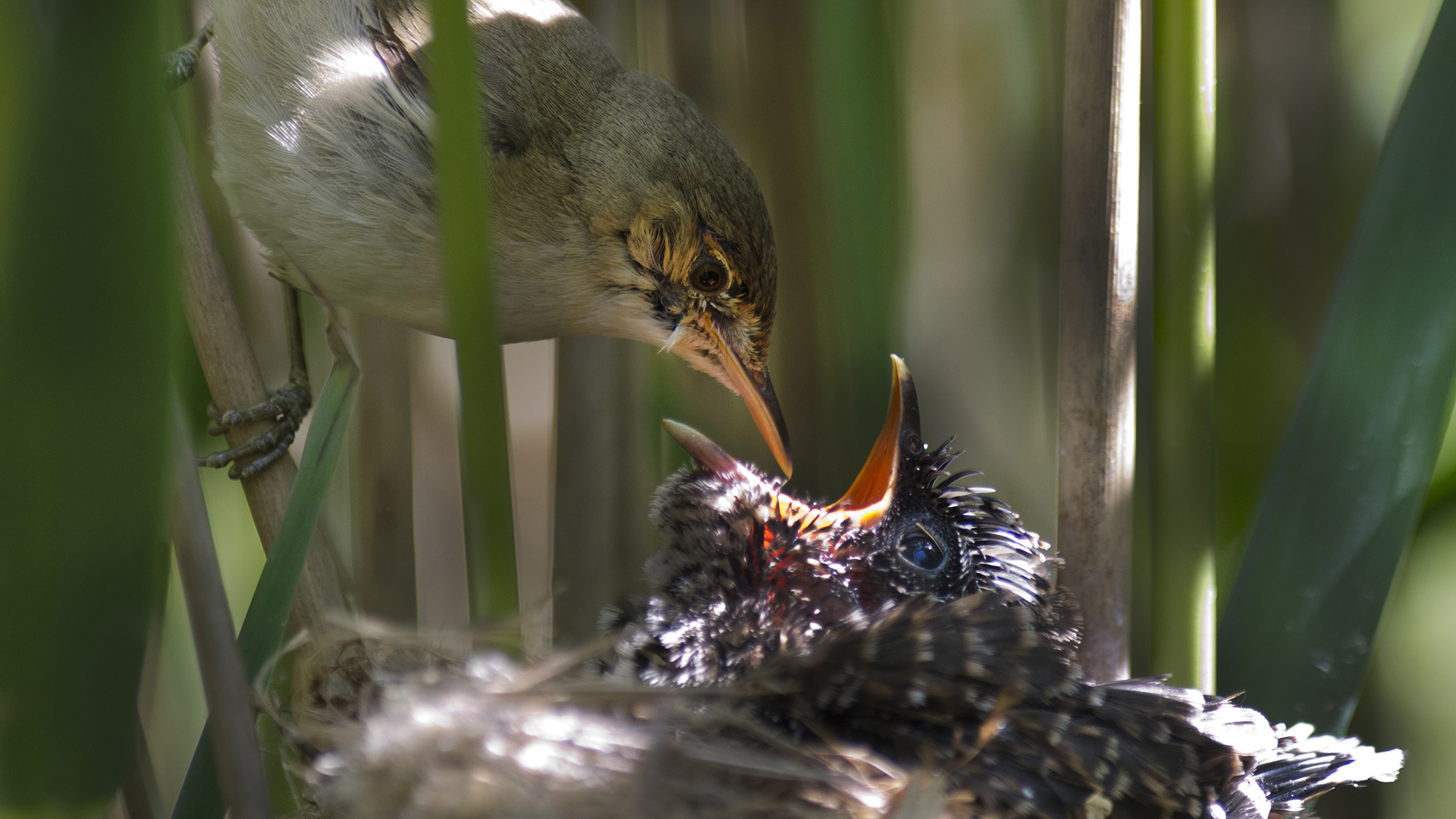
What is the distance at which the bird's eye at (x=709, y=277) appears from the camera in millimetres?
1222

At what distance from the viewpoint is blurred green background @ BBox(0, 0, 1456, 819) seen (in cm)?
115

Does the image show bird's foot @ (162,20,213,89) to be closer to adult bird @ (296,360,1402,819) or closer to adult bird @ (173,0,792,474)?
adult bird @ (173,0,792,474)

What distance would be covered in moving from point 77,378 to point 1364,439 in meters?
0.95

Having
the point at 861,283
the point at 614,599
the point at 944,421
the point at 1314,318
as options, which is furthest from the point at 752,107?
the point at 1314,318

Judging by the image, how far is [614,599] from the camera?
50.9 inches

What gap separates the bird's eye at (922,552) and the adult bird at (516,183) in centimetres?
17

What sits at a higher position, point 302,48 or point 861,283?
point 302,48

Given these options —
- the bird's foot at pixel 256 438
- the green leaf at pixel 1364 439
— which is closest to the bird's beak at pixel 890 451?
the green leaf at pixel 1364 439

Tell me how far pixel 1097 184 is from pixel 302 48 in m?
0.90

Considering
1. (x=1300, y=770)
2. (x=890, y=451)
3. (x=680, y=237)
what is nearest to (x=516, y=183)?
(x=680, y=237)

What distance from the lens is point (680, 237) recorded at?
4.00 ft

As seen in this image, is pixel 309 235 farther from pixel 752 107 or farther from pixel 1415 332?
pixel 1415 332

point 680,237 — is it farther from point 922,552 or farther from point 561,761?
point 561,761

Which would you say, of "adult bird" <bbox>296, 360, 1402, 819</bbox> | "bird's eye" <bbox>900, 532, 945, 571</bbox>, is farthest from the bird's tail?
"bird's eye" <bbox>900, 532, 945, 571</bbox>
